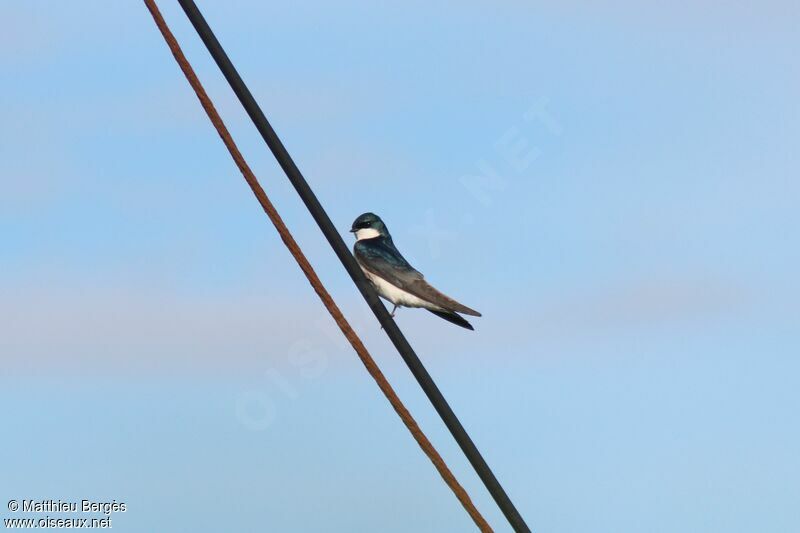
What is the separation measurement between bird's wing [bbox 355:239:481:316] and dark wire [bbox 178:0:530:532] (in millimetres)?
3677

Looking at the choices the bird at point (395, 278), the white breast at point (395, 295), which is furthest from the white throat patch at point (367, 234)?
the white breast at point (395, 295)

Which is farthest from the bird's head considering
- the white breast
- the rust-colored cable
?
the rust-colored cable

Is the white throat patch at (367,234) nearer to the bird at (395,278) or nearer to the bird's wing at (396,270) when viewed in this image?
the bird at (395,278)

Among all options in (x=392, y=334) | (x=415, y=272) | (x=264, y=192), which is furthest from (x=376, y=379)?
(x=415, y=272)

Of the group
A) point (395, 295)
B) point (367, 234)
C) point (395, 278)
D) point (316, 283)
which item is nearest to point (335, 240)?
point (316, 283)

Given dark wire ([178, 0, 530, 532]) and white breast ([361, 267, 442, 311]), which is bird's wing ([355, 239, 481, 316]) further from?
dark wire ([178, 0, 530, 532])

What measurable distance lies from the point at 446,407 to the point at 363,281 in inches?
43.1

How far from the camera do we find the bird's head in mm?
13125

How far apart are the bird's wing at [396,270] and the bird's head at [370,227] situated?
0.50 meters

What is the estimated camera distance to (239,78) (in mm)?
6586

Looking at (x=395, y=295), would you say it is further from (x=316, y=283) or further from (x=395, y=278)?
(x=316, y=283)

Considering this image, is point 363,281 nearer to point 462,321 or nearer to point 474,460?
point 474,460

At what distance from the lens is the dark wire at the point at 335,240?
20.8 feet

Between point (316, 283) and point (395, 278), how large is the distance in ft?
15.8
